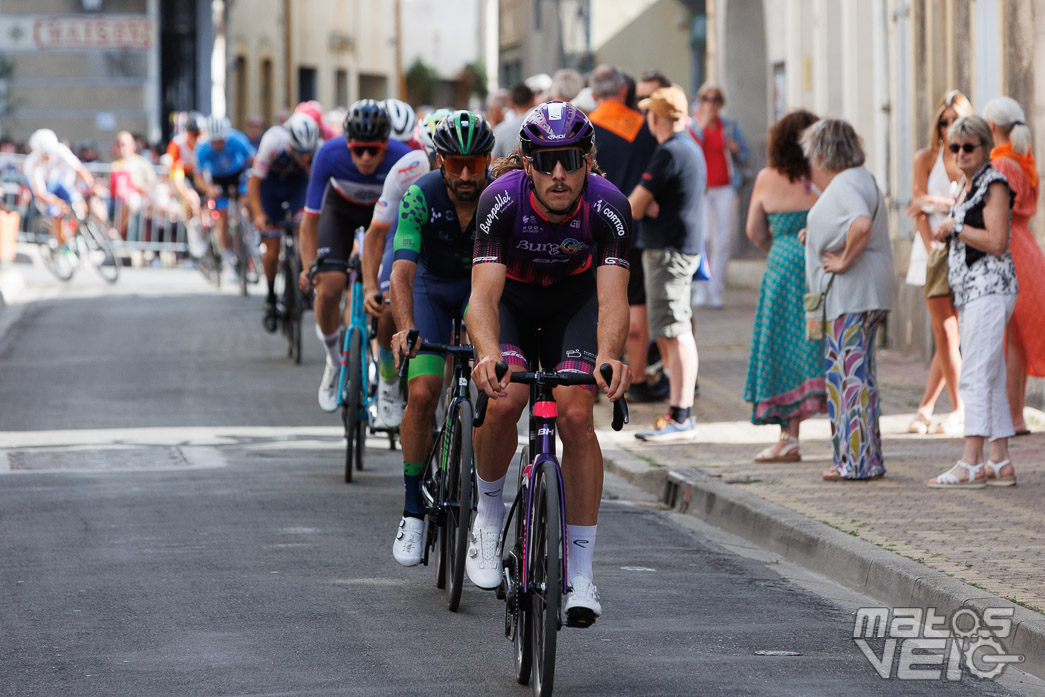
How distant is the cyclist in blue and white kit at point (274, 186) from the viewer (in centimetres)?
1584

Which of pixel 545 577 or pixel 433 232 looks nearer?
pixel 545 577

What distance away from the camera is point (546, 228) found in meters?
6.39

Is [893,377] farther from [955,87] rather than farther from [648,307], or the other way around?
[648,307]

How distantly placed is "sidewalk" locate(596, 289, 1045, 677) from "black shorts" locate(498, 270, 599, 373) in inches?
67.5

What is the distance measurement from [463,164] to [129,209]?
73.9 feet

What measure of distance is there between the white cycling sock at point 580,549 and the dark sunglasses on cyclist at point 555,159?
119 cm

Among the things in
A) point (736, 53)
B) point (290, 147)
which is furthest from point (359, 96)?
point (290, 147)

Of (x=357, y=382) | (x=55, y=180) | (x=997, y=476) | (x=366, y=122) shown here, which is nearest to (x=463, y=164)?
(x=357, y=382)

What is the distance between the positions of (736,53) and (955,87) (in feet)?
38.0

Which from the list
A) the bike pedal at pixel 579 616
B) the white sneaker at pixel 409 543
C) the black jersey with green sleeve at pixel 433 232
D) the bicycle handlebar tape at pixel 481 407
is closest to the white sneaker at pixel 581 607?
the bike pedal at pixel 579 616

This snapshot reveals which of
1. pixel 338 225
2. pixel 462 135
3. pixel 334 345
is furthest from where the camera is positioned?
pixel 334 345

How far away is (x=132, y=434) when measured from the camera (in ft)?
40.5

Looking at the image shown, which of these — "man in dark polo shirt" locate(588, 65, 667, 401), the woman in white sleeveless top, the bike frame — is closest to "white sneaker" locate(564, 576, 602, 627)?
the bike frame

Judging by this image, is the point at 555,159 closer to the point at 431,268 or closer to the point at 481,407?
the point at 481,407
